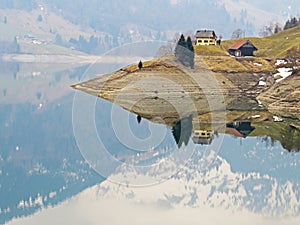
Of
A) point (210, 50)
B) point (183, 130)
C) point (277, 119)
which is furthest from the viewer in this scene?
point (210, 50)

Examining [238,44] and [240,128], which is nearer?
[240,128]

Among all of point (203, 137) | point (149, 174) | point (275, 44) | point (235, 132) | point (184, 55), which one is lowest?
point (149, 174)

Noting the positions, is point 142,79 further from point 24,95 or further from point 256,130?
point 256,130

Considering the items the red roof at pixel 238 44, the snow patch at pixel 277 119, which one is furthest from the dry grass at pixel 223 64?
the snow patch at pixel 277 119

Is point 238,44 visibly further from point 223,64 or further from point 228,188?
point 228,188

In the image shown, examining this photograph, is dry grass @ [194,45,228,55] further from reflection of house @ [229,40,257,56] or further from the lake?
the lake

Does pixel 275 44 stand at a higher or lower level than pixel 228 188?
higher

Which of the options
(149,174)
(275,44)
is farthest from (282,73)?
(149,174)

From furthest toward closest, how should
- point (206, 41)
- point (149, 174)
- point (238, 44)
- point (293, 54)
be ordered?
point (206, 41)
point (238, 44)
point (293, 54)
point (149, 174)
